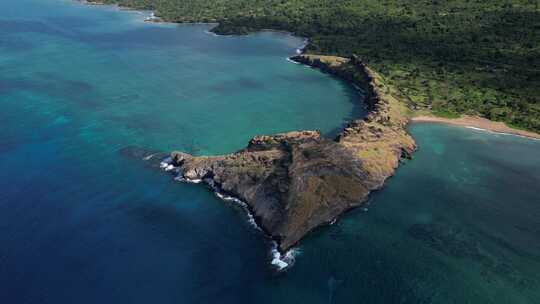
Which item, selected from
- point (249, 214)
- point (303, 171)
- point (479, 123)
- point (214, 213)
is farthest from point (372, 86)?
point (214, 213)

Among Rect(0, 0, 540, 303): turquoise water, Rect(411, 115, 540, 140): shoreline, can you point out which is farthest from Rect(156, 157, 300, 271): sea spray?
Rect(411, 115, 540, 140): shoreline

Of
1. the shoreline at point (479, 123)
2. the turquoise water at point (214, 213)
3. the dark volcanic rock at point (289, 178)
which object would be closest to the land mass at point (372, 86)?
the dark volcanic rock at point (289, 178)

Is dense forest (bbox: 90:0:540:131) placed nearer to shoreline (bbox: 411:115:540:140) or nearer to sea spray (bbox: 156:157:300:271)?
shoreline (bbox: 411:115:540:140)

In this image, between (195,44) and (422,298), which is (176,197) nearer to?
(422,298)

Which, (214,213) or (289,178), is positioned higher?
(289,178)

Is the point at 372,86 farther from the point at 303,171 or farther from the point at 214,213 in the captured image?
the point at 214,213

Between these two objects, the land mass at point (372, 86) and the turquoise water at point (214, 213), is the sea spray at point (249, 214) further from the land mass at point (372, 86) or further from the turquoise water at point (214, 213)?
the turquoise water at point (214, 213)

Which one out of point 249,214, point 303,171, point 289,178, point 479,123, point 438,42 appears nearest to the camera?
point 249,214
